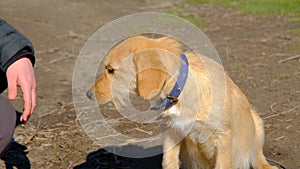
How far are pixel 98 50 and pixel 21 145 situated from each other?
3.07 metres

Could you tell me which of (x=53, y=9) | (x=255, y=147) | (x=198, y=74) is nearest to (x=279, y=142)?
(x=255, y=147)

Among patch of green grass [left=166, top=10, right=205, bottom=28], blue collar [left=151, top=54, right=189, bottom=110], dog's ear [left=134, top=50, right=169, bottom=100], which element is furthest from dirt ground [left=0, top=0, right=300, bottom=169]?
dog's ear [left=134, top=50, right=169, bottom=100]

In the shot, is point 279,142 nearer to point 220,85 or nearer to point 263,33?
point 220,85

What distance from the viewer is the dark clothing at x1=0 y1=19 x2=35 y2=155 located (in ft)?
10.2

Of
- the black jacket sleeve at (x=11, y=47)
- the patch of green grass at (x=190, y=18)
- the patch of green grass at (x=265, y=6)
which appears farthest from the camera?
the patch of green grass at (x=265, y=6)

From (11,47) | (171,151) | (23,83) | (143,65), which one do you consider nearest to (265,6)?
(171,151)

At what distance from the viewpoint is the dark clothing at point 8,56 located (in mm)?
3107

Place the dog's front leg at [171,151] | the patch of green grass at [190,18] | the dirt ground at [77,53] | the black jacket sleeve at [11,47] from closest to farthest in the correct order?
the black jacket sleeve at [11,47]
the dog's front leg at [171,151]
the dirt ground at [77,53]
the patch of green grass at [190,18]

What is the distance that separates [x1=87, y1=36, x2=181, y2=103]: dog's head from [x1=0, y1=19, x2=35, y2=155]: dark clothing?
76 centimetres

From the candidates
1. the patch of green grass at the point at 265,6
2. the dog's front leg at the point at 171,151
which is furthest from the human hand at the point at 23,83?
the patch of green grass at the point at 265,6

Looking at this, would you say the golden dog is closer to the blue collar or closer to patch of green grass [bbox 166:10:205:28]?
the blue collar

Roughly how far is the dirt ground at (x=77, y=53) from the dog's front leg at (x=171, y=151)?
1.56ft

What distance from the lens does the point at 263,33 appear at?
30.1 ft

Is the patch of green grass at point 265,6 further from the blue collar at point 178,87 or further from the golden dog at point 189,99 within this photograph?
the blue collar at point 178,87
